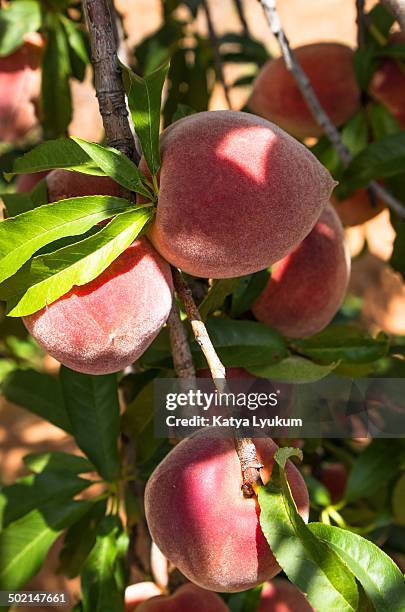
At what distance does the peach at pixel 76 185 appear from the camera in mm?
694

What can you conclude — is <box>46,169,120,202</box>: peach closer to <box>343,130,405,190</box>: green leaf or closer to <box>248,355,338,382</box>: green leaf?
<box>248,355,338,382</box>: green leaf

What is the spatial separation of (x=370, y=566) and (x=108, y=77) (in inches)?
18.4

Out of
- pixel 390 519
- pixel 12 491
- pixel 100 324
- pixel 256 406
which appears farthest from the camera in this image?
pixel 390 519

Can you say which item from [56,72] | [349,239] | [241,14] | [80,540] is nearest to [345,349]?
[80,540]

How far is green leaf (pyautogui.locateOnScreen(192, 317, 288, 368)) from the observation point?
2.58 feet

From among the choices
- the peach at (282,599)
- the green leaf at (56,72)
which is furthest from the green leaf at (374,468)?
the green leaf at (56,72)

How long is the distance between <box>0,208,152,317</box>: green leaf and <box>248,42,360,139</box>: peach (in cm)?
62

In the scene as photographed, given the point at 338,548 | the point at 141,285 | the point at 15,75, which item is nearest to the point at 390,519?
the point at 338,548

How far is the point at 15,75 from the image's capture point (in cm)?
123

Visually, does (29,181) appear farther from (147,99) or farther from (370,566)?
(370,566)

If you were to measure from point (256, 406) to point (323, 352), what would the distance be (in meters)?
0.11

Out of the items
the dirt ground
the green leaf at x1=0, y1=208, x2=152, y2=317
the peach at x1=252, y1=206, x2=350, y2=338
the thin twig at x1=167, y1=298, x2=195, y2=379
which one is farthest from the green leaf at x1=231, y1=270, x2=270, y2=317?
the dirt ground

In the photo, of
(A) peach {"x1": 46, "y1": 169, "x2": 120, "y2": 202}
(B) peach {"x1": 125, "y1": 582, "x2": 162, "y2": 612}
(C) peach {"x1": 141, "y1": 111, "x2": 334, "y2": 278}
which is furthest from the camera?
(B) peach {"x1": 125, "y1": 582, "x2": 162, "y2": 612}

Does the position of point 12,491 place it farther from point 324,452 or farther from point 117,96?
point 324,452
